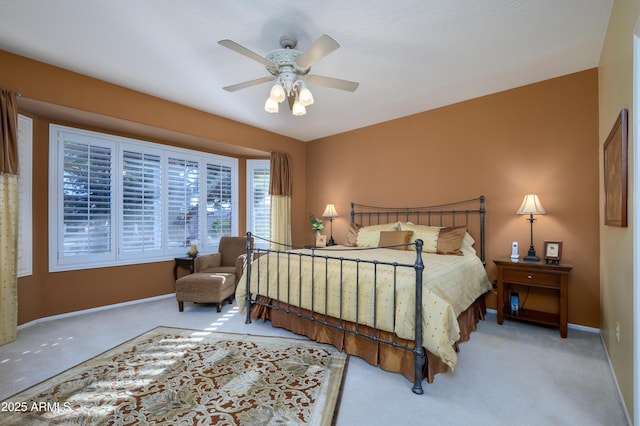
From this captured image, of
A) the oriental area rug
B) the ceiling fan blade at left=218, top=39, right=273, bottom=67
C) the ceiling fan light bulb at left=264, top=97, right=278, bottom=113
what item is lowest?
the oriental area rug

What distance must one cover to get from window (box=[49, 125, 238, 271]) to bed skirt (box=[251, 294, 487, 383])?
215 centimetres

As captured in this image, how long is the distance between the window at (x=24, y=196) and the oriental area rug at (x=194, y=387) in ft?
5.58

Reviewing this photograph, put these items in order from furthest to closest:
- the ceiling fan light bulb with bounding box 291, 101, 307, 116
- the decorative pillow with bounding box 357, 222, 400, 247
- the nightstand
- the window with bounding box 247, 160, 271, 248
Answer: the window with bounding box 247, 160, 271, 248, the decorative pillow with bounding box 357, 222, 400, 247, the nightstand, the ceiling fan light bulb with bounding box 291, 101, 307, 116

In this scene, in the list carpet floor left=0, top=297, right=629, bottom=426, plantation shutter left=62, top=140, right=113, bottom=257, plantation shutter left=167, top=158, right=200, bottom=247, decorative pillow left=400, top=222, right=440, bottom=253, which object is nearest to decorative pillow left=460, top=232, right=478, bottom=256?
decorative pillow left=400, top=222, right=440, bottom=253

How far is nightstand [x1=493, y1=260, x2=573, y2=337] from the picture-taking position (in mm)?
2855

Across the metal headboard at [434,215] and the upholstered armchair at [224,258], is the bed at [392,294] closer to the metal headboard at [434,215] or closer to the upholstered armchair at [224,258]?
the metal headboard at [434,215]

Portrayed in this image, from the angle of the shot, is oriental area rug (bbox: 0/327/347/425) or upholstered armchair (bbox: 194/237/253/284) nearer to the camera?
oriental area rug (bbox: 0/327/347/425)

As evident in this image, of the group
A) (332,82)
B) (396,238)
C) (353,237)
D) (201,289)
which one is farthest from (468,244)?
(201,289)

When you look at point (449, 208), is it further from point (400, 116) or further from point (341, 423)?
point (341, 423)

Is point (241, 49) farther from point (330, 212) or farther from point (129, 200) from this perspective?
point (330, 212)

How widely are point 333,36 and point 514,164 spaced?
2.64 meters

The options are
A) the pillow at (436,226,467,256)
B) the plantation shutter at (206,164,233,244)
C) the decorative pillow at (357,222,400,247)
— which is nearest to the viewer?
the pillow at (436,226,467,256)

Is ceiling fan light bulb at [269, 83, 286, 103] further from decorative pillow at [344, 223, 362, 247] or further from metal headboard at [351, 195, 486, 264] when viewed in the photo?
metal headboard at [351, 195, 486, 264]

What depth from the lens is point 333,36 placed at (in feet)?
8.27
